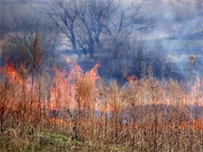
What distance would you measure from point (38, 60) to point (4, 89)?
1.08 meters

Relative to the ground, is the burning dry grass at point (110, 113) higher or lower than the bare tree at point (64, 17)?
lower

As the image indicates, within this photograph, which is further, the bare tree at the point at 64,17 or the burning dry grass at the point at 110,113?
the bare tree at the point at 64,17

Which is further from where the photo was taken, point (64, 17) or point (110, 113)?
point (64, 17)

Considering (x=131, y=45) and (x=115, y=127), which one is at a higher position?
(x=131, y=45)

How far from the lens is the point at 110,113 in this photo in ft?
30.7

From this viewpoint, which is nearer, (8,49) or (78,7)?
(8,49)

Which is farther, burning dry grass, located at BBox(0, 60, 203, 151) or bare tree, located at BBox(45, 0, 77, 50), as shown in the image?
bare tree, located at BBox(45, 0, 77, 50)

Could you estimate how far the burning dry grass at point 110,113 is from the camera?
8422 mm

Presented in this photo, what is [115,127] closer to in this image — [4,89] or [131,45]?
[4,89]

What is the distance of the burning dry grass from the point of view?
842 centimetres

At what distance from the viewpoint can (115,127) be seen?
9211 mm

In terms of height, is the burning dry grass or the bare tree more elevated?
the bare tree

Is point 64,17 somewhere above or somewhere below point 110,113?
above

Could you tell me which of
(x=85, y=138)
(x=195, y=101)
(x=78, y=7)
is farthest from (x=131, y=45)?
(x=85, y=138)
